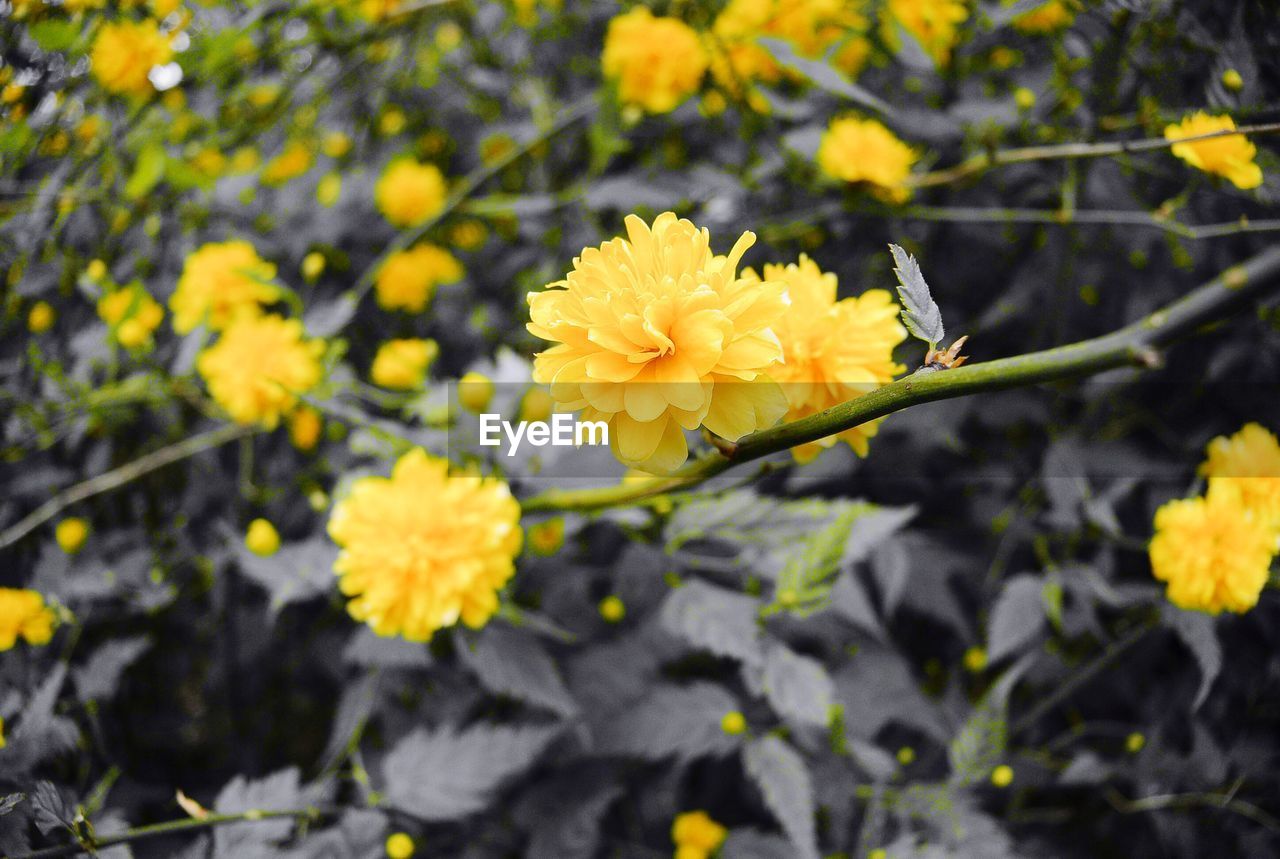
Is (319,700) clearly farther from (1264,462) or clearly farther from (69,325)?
(1264,462)

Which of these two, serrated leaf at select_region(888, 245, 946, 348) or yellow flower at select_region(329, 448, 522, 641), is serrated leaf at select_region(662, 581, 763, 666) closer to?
yellow flower at select_region(329, 448, 522, 641)

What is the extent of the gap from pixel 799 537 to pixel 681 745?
358 millimetres

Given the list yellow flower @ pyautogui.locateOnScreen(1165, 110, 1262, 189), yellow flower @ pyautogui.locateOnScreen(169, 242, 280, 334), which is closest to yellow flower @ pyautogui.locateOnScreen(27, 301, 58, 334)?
yellow flower @ pyautogui.locateOnScreen(169, 242, 280, 334)

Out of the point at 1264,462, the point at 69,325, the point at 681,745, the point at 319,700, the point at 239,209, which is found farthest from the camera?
the point at 239,209

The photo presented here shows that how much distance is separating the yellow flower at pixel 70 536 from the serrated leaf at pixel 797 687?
1054mm

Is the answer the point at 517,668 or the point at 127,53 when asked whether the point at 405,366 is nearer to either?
the point at 517,668

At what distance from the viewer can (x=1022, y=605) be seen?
1096mm

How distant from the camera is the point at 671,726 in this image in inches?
41.3

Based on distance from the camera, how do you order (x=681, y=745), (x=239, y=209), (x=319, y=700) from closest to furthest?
(x=681, y=745)
(x=319, y=700)
(x=239, y=209)

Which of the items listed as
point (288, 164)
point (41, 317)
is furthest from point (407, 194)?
point (41, 317)

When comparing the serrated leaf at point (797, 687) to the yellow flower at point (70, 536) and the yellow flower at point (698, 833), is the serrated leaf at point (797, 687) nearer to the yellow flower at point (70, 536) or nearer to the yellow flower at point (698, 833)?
the yellow flower at point (698, 833)

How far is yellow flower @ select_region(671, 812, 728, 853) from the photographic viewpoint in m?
1.08

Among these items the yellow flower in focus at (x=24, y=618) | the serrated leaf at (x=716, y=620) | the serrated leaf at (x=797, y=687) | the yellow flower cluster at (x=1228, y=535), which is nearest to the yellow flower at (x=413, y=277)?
the yellow flower in focus at (x=24, y=618)

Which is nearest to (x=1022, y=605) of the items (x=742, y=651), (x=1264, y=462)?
(x=1264, y=462)
